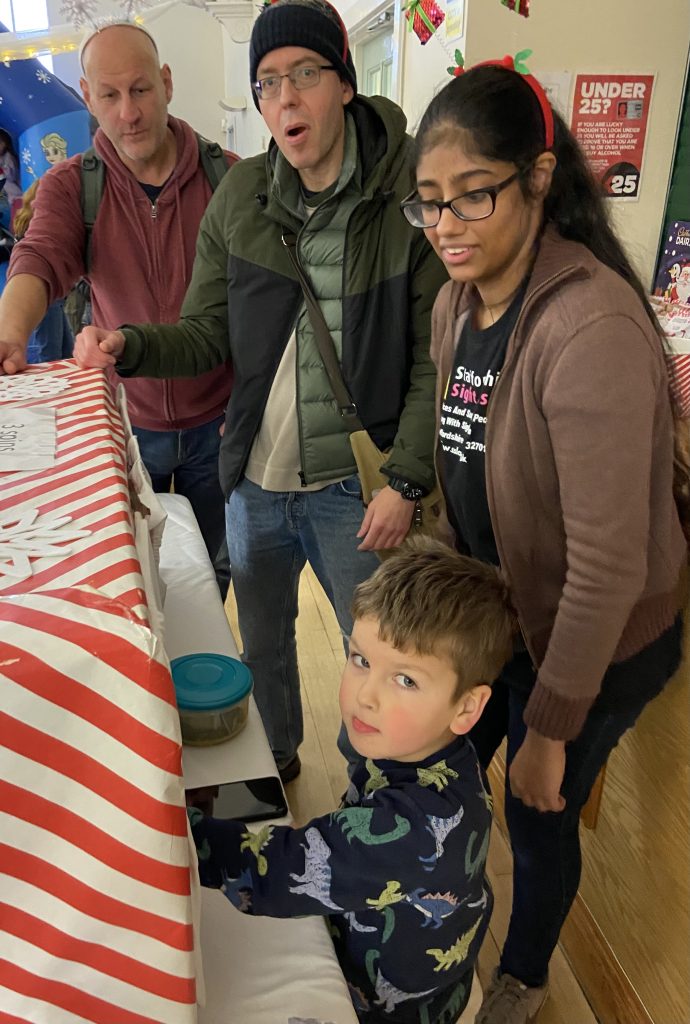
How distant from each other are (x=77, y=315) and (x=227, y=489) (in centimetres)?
83

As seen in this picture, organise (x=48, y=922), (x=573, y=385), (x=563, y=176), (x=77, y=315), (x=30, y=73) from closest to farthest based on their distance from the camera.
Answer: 1. (x=48, y=922)
2. (x=573, y=385)
3. (x=563, y=176)
4. (x=77, y=315)
5. (x=30, y=73)

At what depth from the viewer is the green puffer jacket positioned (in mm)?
1283

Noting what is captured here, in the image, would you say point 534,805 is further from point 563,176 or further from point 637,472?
point 563,176

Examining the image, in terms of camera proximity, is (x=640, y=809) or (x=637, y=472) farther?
(x=640, y=809)

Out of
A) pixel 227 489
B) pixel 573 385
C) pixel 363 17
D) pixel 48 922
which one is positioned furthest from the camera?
pixel 363 17

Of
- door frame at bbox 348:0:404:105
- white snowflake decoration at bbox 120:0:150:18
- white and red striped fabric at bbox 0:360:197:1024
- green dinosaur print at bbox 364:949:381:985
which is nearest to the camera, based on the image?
white and red striped fabric at bbox 0:360:197:1024

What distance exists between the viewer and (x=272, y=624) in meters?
1.66

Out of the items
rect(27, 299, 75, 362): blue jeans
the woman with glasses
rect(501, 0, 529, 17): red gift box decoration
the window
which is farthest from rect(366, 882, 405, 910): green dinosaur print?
the window

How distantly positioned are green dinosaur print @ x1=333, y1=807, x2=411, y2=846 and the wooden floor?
0.87 m

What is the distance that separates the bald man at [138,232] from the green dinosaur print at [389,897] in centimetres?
110

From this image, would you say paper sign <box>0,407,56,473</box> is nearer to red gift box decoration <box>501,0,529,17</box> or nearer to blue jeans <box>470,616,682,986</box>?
blue jeans <box>470,616,682,986</box>

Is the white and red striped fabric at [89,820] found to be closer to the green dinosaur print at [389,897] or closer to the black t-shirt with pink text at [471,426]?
the green dinosaur print at [389,897]

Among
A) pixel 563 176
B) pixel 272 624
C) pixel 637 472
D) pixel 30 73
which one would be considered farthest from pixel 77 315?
pixel 30 73

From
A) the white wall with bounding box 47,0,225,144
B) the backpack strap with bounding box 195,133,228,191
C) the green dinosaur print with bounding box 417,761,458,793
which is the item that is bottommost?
the green dinosaur print with bounding box 417,761,458,793
